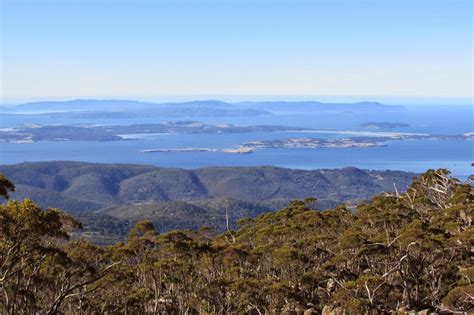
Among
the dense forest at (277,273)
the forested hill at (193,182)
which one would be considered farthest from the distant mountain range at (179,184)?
the dense forest at (277,273)

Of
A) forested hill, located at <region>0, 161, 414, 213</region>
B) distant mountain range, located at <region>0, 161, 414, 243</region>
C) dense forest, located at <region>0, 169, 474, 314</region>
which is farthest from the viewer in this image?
forested hill, located at <region>0, 161, 414, 213</region>

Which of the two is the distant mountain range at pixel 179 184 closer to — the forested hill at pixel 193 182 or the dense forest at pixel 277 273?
the forested hill at pixel 193 182

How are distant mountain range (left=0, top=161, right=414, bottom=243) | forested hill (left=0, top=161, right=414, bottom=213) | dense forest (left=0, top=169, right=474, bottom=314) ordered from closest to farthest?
1. dense forest (left=0, top=169, right=474, bottom=314)
2. distant mountain range (left=0, top=161, right=414, bottom=243)
3. forested hill (left=0, top=161, right=414, bottom=213)

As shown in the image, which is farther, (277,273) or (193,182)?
(193,182)

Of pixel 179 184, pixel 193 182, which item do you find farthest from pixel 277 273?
pixel 193 182

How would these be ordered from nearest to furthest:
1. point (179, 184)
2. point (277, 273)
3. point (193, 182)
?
point (277, 273), point (179, 184), point (193, 182)

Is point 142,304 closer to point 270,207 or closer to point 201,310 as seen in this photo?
point 201,310

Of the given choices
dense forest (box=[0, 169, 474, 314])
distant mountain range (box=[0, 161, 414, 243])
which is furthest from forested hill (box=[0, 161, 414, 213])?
dense forest (box=[0, 169, 474, 314])

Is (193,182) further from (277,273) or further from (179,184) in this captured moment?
(277,273)

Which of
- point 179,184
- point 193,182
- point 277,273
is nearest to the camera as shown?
point 277,273

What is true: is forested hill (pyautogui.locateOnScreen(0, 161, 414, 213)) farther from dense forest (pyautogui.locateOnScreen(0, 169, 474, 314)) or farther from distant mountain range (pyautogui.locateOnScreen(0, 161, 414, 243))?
dense forest (pyautogui.locateOnScreen(0, 169, 474, 314))
